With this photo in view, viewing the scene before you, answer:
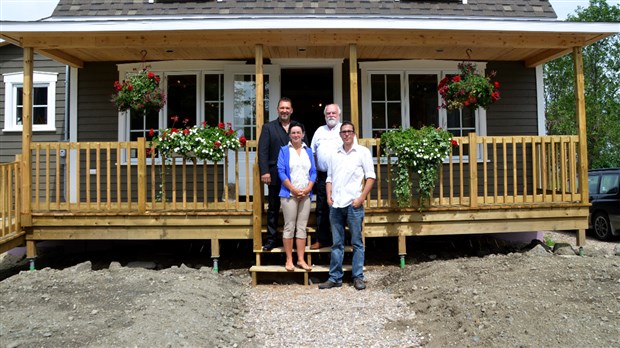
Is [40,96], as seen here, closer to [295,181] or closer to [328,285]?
[295,181]

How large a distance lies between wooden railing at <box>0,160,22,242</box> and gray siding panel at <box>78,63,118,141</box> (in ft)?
6.31

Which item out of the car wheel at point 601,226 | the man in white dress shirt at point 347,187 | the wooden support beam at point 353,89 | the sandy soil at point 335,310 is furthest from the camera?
the car wheel at point 601,226

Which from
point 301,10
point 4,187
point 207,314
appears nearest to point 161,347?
point 207,314

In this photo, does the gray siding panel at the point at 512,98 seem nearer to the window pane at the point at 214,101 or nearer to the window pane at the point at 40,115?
the window pane at the point at 214,101

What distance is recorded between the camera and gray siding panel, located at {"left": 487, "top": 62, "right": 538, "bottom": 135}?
8.51 metres

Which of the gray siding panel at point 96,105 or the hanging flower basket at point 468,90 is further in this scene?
the gray siding panel at point 96,105

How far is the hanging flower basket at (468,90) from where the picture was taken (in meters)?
6.82

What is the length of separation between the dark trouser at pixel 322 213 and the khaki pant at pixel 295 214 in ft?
0.90

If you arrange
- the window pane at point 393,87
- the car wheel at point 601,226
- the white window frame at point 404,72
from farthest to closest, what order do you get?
the car wheel at point 601,226 < the window pane at point 393,87 < the white window frame at point 404,72

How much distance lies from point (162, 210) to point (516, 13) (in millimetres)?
6735

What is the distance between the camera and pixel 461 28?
6289 mm

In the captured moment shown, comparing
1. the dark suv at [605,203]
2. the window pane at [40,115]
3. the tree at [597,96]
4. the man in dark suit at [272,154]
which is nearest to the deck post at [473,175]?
the man in dark suit at [272,154]

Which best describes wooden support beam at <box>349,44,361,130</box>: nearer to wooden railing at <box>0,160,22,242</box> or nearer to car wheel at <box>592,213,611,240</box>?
wooden railing at <box>0,160,22,242</box>

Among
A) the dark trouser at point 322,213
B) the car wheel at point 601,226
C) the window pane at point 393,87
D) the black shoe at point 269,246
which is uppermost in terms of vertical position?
the window pane at point 393,87
